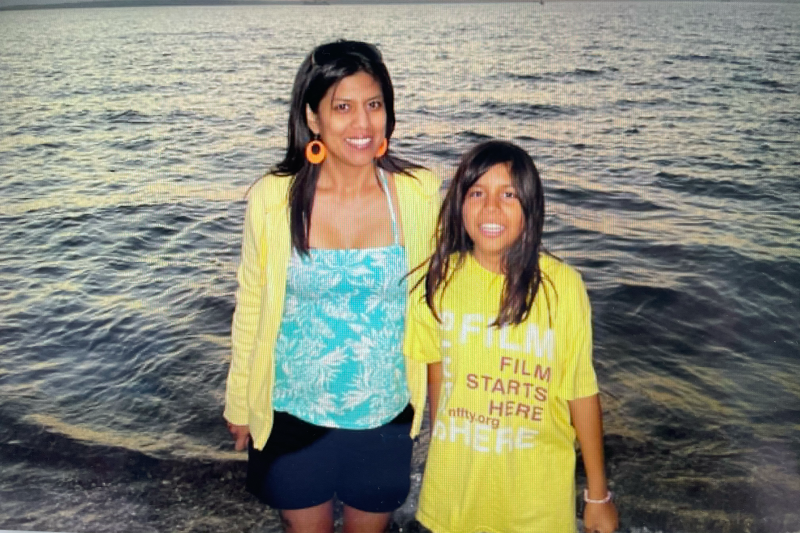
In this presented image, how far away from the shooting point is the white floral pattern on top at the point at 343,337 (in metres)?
1.65

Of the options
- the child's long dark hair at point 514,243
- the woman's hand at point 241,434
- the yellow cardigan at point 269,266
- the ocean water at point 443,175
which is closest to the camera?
the child's long dark hair at point 514,243

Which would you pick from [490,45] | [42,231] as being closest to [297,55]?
[490,45]

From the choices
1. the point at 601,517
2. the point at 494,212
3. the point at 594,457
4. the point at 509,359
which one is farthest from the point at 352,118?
the point at 601,517

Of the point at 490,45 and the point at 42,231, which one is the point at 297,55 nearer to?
the point at 490,45

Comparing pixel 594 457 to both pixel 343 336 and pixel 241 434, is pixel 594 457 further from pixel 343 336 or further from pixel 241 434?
pixel 241 434

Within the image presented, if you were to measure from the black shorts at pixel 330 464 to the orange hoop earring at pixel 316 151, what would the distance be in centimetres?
59

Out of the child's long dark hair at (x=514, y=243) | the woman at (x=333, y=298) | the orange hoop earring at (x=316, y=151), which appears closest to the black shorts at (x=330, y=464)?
the woman at (x=333, y=298)

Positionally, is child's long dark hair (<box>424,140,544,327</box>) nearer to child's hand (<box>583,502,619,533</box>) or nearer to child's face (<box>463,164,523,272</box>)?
child's face (<box>463,164,523,272</box>)

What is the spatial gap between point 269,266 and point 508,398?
592mm

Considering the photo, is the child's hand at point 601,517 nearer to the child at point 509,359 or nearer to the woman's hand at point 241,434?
the child at point 509,359

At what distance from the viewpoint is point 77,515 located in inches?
121

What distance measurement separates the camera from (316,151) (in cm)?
169

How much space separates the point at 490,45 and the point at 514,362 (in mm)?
17761

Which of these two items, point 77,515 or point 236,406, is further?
point 77,515
